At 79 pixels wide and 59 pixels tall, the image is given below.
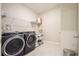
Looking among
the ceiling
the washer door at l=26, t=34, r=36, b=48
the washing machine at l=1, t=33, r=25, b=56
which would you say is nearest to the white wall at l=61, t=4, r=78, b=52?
the ceiling

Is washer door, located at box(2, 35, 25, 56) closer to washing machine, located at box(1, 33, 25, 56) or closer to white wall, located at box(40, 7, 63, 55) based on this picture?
washing machine, located at box(1, 33, 25, 56)

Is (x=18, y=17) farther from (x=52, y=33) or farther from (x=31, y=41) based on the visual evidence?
(x=52, y=33)

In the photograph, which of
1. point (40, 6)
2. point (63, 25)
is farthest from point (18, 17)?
point (63, 25)

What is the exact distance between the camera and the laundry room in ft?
3.58

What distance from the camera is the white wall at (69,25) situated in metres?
1.11

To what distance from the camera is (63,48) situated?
1.13 metres

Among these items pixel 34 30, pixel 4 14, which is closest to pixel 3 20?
pixel 4 14

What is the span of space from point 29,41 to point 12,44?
216 mm

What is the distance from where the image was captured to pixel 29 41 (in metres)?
1.14

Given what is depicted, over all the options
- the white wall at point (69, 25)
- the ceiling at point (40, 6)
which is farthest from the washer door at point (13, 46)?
the white wall at point (69, 25)

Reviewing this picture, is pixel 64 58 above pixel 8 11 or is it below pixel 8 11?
below

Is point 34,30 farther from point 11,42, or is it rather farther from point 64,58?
point 64,58

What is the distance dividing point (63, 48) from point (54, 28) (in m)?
0.29

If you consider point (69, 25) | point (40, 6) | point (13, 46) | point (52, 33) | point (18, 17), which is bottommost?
point (13, 46)
